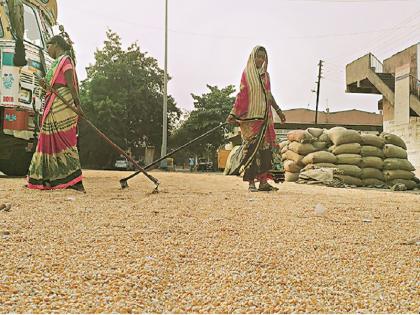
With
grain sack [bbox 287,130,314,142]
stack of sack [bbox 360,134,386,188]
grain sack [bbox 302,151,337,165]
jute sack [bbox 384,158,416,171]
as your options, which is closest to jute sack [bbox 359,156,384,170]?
stack of sack [bbox 360,134,386,188]

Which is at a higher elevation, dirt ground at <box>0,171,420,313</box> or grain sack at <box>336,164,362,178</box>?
grain sack at <box>336,164,362,178</box>

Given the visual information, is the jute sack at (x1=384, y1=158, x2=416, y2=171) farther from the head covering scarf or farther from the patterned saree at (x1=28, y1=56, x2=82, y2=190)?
the patterned saree at (x1=28, y1=56, x2=82, y2=190)

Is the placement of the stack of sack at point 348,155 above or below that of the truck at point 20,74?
below

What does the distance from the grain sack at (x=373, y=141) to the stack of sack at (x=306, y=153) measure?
30.8 inches

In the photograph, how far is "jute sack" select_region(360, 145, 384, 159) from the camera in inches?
368

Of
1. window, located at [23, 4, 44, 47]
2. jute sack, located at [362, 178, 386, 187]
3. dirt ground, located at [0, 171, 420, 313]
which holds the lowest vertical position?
dirt ground, located at [0, 171, 420, 313]

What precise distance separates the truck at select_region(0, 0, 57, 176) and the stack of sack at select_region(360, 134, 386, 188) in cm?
627

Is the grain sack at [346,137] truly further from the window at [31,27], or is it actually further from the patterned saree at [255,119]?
the window at [31,27]

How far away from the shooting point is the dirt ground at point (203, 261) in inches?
56.1

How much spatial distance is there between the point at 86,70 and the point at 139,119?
194 inches

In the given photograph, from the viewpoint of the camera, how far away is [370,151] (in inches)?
368

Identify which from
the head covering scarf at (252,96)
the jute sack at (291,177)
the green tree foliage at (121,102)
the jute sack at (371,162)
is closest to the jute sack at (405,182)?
the jute sack at (371,162)

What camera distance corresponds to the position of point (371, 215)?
3.64 m

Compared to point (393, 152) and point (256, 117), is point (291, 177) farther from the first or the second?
point (256, 117)
